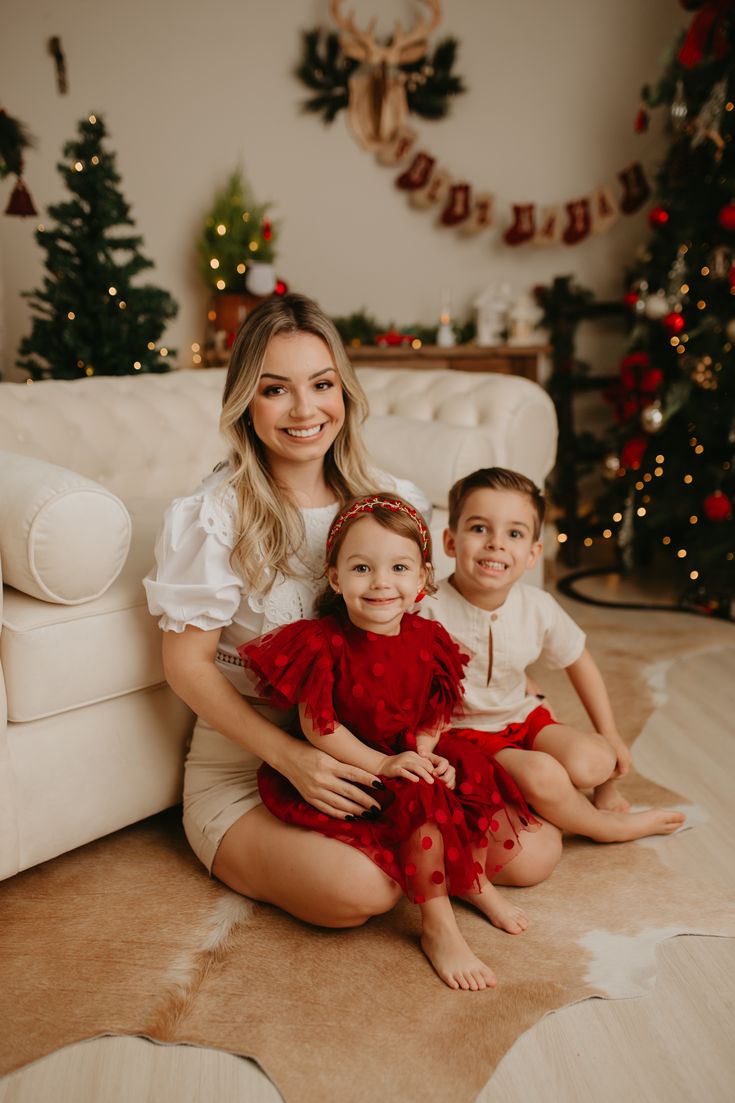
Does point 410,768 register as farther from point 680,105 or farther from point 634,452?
point 680,105

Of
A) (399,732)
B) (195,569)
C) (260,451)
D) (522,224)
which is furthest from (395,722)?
(522,224)

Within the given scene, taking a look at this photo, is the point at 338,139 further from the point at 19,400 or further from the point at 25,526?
the point at 25,526

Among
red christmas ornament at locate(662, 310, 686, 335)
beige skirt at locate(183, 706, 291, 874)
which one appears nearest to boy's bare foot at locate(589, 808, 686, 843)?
beige skirt at locate(183, 706, 291, 874)

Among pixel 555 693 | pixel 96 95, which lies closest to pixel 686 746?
pixel 555 693

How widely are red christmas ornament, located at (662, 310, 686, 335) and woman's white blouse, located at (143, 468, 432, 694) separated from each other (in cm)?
202

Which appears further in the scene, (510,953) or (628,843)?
(628,843)

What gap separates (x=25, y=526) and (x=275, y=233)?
3.03 meters

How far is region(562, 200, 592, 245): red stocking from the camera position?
4.04 m

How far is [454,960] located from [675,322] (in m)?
2.42

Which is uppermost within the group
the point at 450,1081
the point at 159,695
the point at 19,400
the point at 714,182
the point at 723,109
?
the point at 723,109

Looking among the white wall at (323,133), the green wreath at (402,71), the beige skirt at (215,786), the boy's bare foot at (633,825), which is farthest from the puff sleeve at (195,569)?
the green wreath at (402,71)

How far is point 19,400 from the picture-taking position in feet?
8.18

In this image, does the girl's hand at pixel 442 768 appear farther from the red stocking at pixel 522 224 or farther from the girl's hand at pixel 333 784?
the red stocking at pixel 522 224

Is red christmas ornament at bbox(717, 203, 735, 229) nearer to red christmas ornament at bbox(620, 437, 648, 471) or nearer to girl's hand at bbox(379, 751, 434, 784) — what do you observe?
red christmas ornament at bbox(620, 437, 648, 471)
